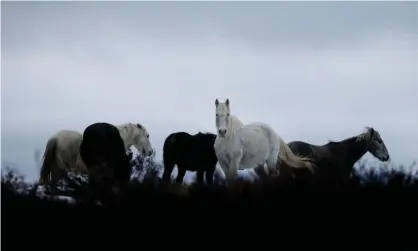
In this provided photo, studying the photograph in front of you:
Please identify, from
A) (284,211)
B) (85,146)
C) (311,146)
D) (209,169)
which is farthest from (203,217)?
(311,146)

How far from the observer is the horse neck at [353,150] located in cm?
1466

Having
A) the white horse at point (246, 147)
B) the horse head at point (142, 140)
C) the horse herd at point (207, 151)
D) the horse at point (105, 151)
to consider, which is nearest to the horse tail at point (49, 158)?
the horse herd at point (207, 151)

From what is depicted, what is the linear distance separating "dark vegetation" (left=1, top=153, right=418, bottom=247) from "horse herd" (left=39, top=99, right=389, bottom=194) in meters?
2.34

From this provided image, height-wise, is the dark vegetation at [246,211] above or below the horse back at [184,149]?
below

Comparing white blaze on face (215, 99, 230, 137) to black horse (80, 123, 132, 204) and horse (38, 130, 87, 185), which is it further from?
horse (38, 130, 87, 185)

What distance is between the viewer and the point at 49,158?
1334 centimetres

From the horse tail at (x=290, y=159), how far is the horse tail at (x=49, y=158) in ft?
11.8

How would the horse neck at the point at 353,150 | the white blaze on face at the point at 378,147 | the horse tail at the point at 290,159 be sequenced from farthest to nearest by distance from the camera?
the horse neck at the point at 353,150 → the white blaze on face at the point at 378,147 → the horse tail at the point at 290,159

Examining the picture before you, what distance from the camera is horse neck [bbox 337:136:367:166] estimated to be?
1466 cm

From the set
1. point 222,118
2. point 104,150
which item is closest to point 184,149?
point 222,118

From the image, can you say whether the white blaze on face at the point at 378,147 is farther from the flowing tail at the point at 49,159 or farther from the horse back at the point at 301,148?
the flowing tail at the point at 49,159

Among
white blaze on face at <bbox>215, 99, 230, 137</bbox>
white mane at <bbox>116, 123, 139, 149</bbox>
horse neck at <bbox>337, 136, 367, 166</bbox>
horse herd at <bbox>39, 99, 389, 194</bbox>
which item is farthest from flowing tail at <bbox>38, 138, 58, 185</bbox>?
horse neck at <bbox>337, 136, 367, 166</bbox>

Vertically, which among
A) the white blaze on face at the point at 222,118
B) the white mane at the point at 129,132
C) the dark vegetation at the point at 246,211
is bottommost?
the dark vegetation at the point at 246,211

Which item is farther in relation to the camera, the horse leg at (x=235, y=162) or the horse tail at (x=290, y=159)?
the horse tail at (x=290, y=159)
